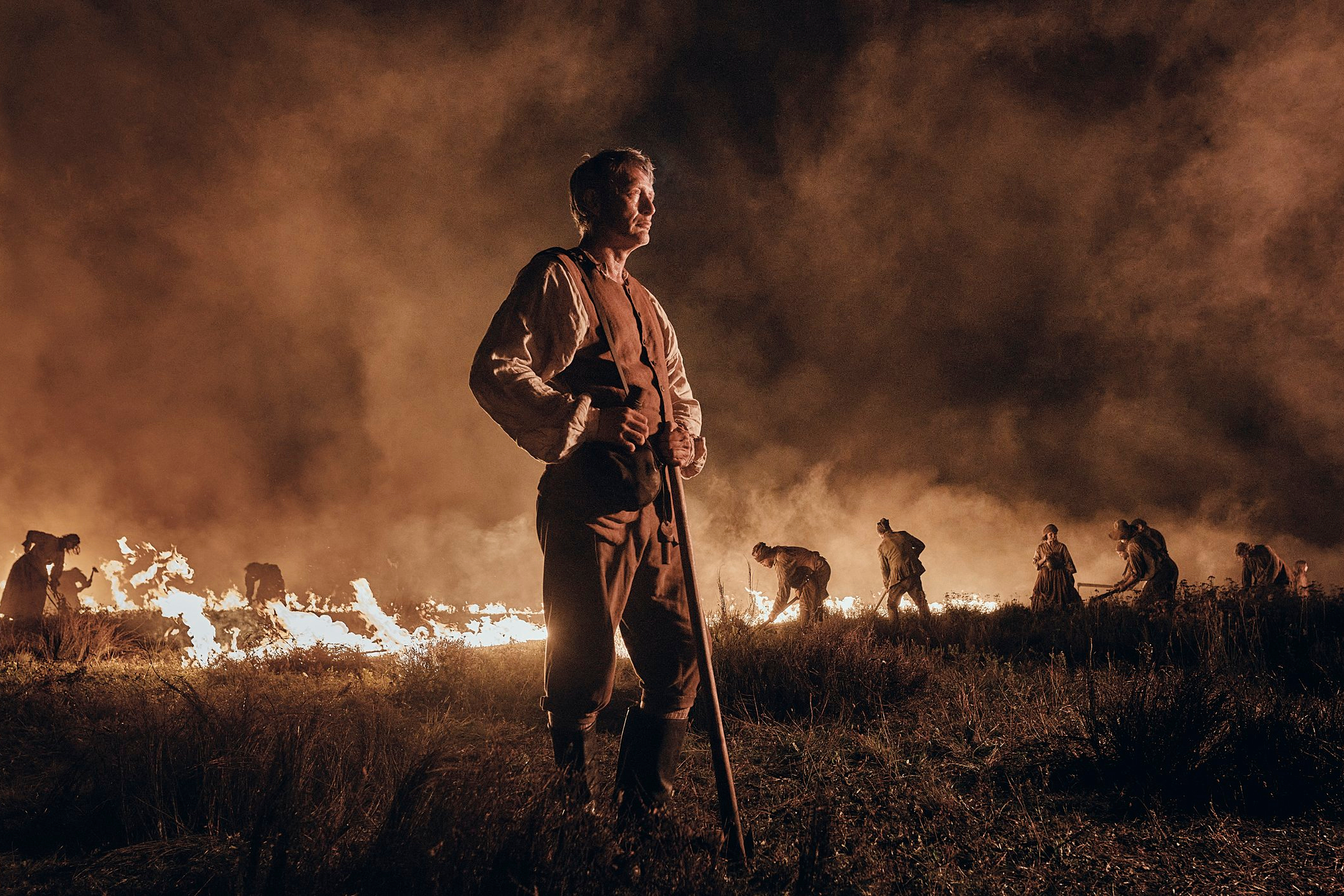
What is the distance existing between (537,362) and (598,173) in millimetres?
681

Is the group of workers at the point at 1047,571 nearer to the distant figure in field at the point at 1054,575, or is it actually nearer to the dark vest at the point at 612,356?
the distant figure in field at the point at 1054,575

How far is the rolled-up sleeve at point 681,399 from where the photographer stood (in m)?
2.33

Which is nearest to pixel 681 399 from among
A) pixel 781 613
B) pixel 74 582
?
pixel 781 613

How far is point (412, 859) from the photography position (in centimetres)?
144

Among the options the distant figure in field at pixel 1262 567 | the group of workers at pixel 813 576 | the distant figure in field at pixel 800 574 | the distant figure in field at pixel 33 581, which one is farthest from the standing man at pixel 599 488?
the distant figure in field at pixel 1262 567

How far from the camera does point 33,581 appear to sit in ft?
33.1

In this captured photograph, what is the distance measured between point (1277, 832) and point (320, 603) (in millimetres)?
33628

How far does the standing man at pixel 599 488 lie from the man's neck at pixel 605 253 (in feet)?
0.18

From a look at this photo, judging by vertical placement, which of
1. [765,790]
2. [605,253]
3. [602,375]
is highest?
[605,253]

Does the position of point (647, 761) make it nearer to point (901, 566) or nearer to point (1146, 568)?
point (901, 566)

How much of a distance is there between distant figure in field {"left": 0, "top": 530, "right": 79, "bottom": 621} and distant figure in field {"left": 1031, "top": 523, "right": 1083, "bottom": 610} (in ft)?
50.4

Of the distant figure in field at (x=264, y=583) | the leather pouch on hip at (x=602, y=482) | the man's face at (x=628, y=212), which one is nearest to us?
the leather pouch on hip at (x=602, y=482)

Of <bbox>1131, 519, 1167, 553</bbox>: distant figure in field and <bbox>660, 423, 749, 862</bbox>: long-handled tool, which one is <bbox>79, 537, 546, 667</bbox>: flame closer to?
<bbox>660, 423, 749, 862</bbox>: long-handled tool

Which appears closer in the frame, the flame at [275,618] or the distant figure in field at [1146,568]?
the flame at [275,618]
